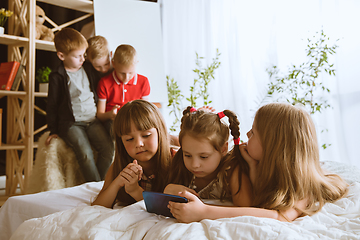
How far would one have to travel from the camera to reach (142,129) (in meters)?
1.21

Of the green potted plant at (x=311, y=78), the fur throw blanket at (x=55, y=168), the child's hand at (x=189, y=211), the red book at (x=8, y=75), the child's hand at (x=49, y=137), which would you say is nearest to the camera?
the child's hand at (x=189, y=211)

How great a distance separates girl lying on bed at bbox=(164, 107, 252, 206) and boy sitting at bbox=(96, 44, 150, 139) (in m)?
1.21

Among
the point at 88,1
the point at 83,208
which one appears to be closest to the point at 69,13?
the point at 88,1

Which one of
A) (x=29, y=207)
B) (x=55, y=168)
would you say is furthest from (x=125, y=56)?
(x=29, y=207)

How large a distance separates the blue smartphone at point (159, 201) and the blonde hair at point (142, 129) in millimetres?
296

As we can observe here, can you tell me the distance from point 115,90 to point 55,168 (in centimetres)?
70

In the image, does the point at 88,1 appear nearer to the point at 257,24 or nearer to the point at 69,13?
the point at 69,13

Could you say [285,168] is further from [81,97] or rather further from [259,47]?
[259,47]

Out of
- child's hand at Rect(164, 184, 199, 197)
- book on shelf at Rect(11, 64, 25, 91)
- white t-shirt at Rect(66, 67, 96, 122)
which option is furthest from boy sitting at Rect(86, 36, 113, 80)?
child's hand at Rect(164, 184, 199, 197)

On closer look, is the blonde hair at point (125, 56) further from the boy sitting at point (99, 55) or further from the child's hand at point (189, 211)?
the child's hand at point (189, 211)

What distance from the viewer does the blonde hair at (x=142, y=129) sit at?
122 centimetres

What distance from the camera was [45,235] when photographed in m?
0.86

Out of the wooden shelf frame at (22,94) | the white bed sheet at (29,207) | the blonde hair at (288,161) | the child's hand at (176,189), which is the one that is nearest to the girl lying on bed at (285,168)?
the blonde hair at (288,161)

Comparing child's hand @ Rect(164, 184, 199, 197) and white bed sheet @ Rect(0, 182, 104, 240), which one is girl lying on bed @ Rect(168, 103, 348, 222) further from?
white bed sheet @ Rect(0, 182, 104, 240)
